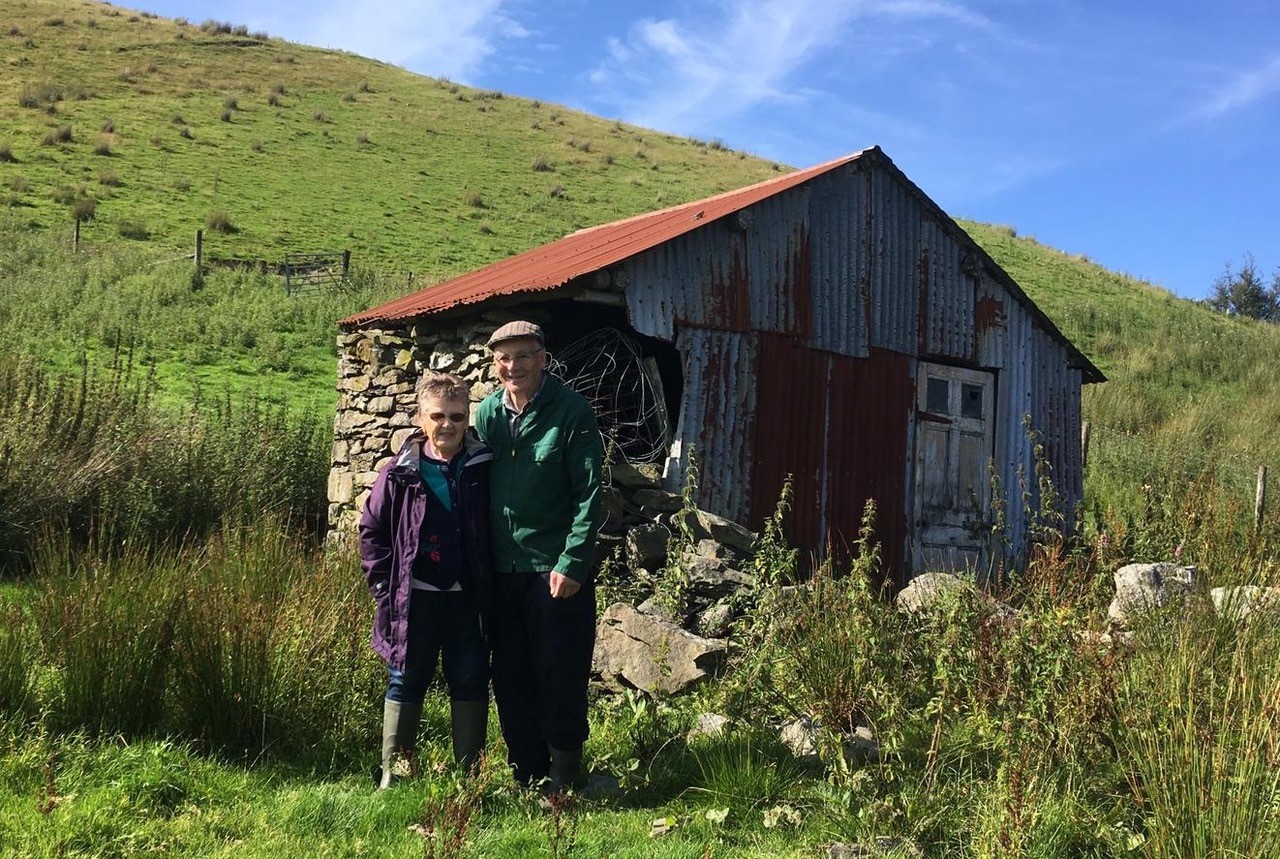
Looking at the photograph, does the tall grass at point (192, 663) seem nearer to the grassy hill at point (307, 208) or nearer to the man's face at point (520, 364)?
the man's face at point (520, 364)

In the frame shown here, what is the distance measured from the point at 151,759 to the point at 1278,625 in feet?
17.6

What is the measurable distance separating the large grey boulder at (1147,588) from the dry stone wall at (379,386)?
504 centimetres

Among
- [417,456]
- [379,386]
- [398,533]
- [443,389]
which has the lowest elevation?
[398,533]

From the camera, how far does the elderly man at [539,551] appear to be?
3.85 metres

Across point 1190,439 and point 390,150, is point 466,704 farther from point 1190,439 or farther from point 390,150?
point 390,150

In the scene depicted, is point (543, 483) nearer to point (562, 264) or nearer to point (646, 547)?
point (646, 547)

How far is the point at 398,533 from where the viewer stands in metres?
3.88

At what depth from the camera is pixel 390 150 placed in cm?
3528

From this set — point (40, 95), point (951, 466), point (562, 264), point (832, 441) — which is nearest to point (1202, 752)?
point (832, 441)

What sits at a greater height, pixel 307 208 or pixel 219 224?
pixel 307 208

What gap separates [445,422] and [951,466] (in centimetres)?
705

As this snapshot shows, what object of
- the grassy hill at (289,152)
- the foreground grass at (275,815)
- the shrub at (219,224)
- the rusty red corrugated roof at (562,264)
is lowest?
the foreground grass at (275,815)

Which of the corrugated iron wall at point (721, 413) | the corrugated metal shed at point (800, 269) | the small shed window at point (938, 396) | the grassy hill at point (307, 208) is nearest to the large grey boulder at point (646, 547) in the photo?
the corrugated iron wall at point (721, 413)

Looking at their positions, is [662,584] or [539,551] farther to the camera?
[662,584]
